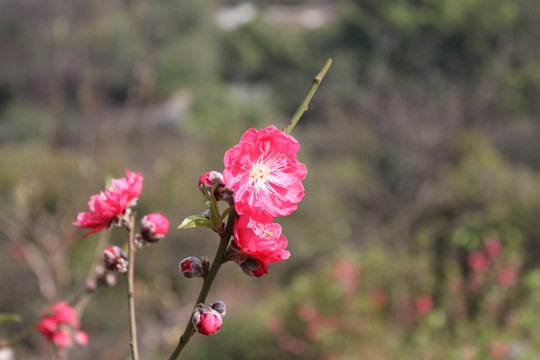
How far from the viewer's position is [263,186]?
2.18ft

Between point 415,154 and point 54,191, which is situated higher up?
point 415,154

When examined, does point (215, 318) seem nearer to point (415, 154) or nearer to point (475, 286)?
point (475, 286)

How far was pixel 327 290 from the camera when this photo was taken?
12.4 ft

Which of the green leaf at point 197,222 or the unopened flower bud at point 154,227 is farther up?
the unopened flower bud at point 154,227

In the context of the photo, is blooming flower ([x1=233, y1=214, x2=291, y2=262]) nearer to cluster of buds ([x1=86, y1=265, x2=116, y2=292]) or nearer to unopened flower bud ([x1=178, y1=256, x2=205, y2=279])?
unopened flower bud ([x1=178, y1=256, x2=205, y2=279])

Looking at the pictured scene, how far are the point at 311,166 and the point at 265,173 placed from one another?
8555mm

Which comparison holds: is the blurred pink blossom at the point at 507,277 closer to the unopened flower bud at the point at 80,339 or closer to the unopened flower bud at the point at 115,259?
the unopened flower bud at the point at 80,339

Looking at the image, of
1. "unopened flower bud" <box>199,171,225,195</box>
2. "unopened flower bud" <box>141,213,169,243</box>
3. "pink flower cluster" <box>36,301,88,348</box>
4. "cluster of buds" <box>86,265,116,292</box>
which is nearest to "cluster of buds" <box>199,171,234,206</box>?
"unopened flower bud" <box>199,171,225,195</box>

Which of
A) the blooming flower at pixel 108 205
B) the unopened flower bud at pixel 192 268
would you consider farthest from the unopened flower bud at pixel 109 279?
the unopened flower bud at pixel 192 268

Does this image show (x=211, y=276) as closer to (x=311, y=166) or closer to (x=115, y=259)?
(x=115, y=259)

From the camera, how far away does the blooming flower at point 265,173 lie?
0.61 m

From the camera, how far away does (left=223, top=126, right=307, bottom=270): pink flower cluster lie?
1.98 feet

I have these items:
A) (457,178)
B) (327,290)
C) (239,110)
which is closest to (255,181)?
(327,290)

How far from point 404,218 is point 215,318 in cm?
490
